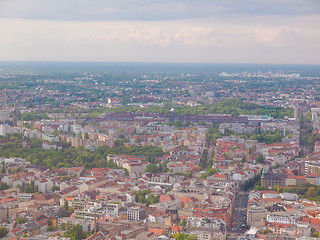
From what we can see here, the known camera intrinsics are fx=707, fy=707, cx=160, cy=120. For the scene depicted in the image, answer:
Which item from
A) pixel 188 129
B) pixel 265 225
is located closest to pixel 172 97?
pixel 188 129

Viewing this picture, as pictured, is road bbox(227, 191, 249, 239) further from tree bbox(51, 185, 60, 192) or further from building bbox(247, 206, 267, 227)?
tree bbox(51, 185, 60, 192)

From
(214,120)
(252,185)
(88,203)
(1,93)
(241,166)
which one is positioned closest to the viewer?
(88,203)

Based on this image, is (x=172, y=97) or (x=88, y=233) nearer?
(x=88, y=233)

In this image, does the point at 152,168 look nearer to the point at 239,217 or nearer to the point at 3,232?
the point at 239,217

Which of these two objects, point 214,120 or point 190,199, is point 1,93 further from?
point 190,199

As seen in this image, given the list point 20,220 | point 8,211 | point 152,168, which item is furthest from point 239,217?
point 152,168

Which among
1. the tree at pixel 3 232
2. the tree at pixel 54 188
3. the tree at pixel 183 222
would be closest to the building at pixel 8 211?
the tree at pixel 3 232
